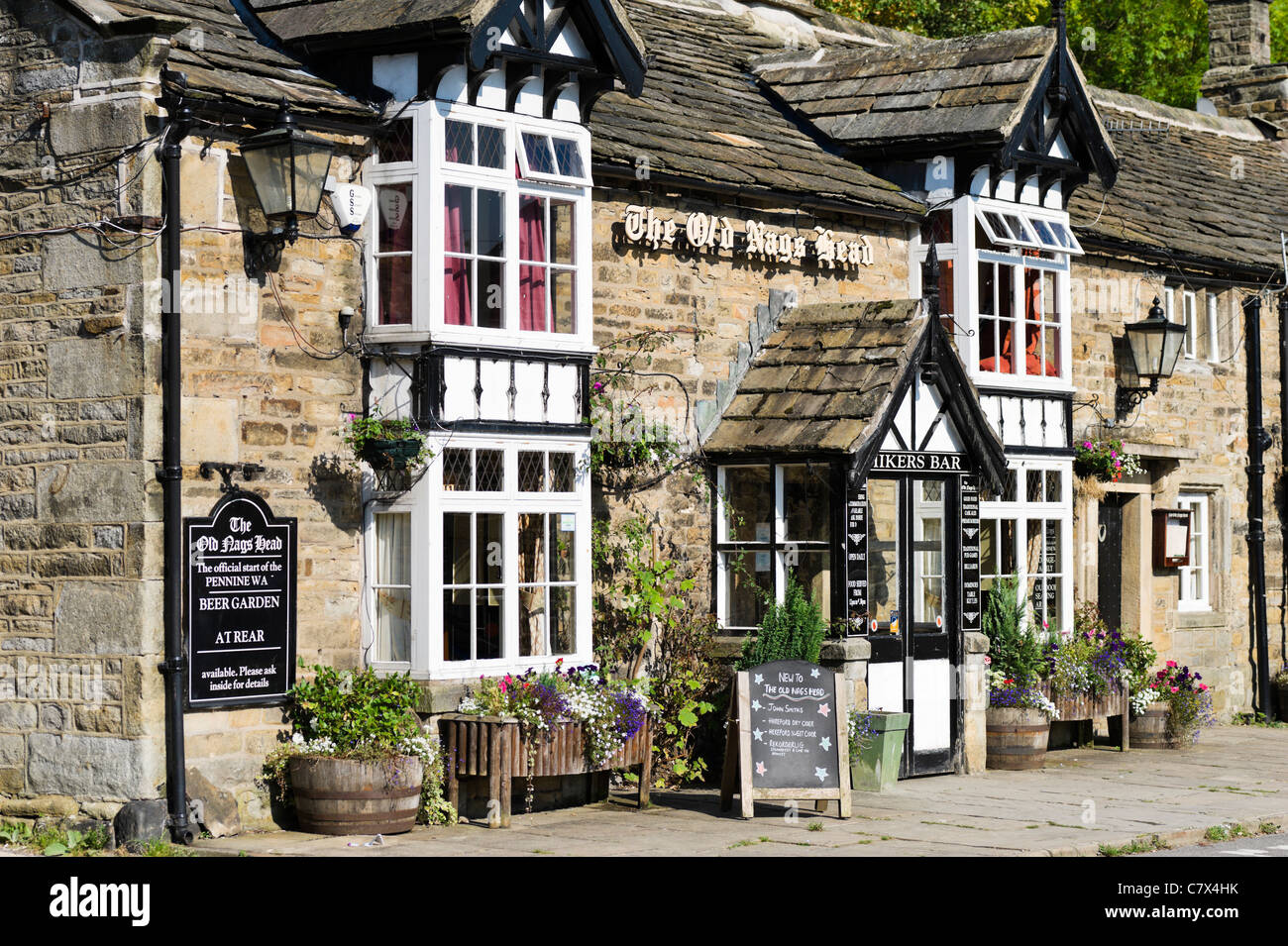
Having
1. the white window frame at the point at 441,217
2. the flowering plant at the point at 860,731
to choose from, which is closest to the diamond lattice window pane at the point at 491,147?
the white window frame at the point at 441,217

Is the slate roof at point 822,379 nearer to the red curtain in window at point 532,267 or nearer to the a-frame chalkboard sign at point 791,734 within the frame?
the a-frame chalkboard sign at point 791,734

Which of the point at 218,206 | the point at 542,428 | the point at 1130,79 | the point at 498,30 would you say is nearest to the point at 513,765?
Result: the point at 542,428

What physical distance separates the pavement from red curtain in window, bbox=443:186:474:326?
11.3 feet

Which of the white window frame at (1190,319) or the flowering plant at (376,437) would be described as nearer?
the flowering plant at (376,437)

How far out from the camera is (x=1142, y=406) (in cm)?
1966

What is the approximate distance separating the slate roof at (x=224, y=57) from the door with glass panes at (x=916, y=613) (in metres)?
5.34

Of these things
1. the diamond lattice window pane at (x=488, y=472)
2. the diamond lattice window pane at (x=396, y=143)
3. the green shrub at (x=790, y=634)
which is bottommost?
the green shrub at (x=790, y=634)

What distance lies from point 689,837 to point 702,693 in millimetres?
2786

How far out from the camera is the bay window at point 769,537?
14.9 meters

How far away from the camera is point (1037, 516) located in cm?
1745

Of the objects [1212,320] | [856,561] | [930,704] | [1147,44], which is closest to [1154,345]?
[1212,320]

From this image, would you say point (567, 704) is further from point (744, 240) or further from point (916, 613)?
point (744, 240)

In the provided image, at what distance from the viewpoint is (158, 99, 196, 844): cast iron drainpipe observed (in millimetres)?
11289

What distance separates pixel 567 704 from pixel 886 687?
3260 mm
